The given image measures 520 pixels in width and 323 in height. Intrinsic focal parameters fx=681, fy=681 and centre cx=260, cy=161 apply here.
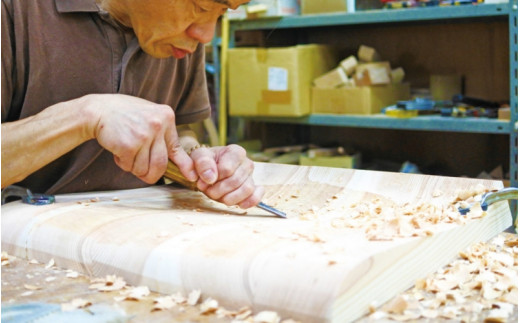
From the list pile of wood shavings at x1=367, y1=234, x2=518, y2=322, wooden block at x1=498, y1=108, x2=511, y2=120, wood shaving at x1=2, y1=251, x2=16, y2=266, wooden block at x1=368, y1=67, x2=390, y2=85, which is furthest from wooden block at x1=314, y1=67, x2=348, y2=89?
wood shaving at x1=2, y1=251, x2=16, y2=266

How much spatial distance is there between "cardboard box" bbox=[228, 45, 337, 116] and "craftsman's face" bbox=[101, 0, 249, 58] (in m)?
1.70

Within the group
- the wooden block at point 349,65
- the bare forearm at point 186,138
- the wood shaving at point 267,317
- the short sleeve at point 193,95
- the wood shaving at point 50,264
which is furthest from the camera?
the wooden block at point 349,65

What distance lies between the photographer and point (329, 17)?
3131mm

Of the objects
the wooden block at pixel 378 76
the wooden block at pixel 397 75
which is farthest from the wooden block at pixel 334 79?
the wooden block at pixel 397 75

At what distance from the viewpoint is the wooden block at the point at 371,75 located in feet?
10.0

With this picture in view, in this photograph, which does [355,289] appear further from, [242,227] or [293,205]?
[293,205]

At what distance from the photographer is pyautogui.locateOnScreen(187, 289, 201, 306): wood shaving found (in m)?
0.89

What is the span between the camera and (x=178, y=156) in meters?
1.30

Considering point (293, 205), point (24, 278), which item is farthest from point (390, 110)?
point (24, 278)

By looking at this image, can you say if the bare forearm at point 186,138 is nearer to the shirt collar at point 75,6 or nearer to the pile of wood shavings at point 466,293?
the shirt collar at point 75,6

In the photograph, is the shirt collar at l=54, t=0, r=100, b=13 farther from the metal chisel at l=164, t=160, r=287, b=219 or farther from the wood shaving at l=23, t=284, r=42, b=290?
the wood shaving at l=23, t=284, r=42, b=290

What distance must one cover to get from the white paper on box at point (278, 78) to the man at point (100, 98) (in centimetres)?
155

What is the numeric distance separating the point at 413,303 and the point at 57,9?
908 millimetres

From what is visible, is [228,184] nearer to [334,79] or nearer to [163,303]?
[163,303]
